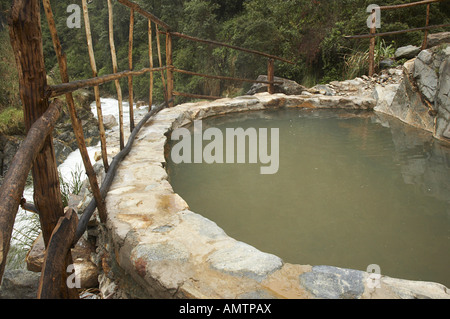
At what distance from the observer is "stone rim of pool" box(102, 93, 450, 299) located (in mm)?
1198

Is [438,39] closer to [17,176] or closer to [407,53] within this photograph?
[407,53]

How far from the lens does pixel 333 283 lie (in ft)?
4.07

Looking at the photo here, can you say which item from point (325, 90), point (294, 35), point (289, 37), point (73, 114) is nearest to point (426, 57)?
point (325, 90)

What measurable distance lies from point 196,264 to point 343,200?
124 cm

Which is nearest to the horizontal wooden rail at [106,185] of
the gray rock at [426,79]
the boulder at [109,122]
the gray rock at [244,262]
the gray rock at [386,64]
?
the gray rock at [244,262]

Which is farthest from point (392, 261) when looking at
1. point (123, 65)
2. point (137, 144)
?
point (123, 65)

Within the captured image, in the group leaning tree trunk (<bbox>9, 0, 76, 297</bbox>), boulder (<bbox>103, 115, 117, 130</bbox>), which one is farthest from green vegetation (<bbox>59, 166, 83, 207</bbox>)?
boulder (<bbox>103, 115, 117, 130</bbox>)

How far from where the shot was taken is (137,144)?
2918mm

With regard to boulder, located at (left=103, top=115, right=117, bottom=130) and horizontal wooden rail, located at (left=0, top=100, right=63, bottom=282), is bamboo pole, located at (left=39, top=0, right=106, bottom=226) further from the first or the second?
boulder, located at (left=103, top=115, right=117, bottom=130)

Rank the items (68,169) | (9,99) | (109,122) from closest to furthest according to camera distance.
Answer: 1. (68,169)
2. (9,99)
3. (109,122)

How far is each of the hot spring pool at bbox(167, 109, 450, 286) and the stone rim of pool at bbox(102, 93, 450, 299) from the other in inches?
12.4

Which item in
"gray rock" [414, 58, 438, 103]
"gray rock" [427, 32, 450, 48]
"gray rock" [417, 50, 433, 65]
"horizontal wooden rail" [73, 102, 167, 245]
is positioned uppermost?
"gray rock" [427, 32, 450, 48]
